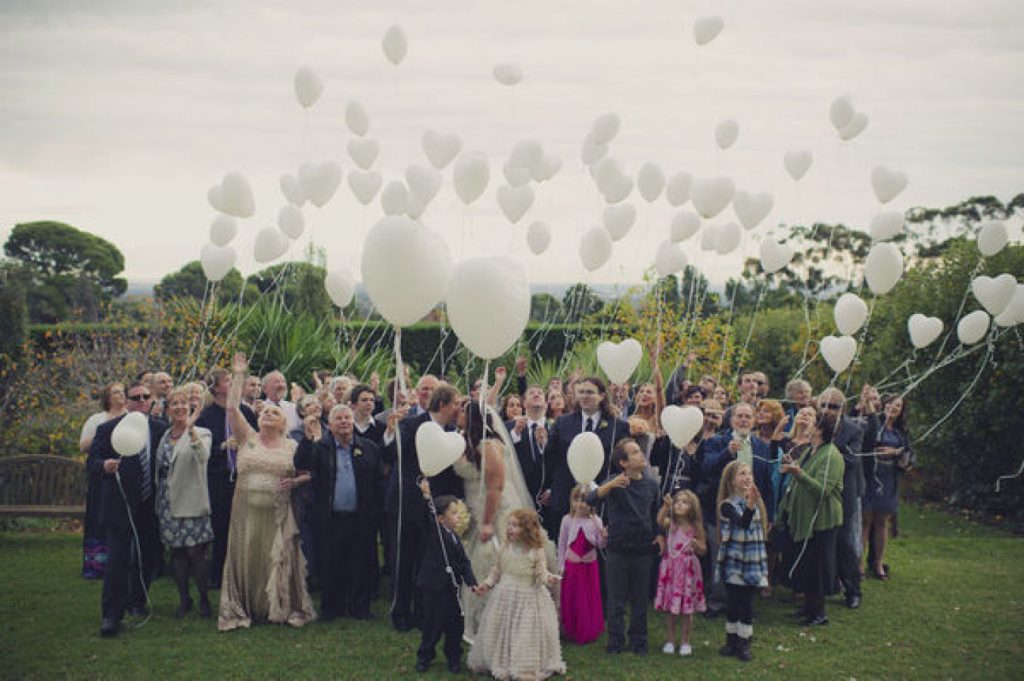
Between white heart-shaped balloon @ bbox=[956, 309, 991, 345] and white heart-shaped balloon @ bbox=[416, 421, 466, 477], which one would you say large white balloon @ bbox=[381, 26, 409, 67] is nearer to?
white heart-shaped balloon @ bbox=[416, 421, 466, 477]

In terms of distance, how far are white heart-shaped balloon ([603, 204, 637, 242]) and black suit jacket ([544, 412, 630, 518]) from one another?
76.4 inches

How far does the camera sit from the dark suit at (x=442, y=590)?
5.55 m

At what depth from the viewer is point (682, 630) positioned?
6.16m

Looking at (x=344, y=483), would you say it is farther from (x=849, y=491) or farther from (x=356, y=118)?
(x=849, y=491)

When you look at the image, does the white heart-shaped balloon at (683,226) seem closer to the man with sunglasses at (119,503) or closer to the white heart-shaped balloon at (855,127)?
the white heart-shaped balloon at (855,127)

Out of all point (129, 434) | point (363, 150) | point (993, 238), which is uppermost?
point (363, 150)

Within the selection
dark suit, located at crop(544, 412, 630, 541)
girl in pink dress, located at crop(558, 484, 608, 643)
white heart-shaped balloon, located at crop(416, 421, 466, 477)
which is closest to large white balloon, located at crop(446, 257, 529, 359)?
white heart-shaped balloon, located at crop(416, 421, 466, 477)

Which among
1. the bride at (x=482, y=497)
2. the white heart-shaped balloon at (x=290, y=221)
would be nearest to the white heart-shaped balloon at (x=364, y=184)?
the white heart-shaped balloon at (x=290, y=221)

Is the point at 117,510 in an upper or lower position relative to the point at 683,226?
lower

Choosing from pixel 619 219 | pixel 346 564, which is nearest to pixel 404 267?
pixel 346 564

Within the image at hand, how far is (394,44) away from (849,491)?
5343 millimetres

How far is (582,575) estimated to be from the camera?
20.7 feet

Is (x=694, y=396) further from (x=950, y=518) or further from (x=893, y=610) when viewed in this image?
(x=950, y=518)

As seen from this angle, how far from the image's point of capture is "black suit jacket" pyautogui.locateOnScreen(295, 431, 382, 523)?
21.6ft
